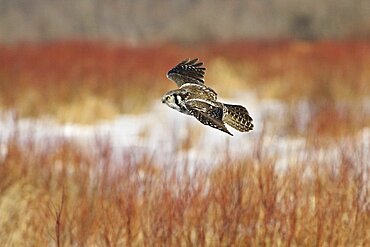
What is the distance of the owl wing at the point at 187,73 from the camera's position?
1446 mm

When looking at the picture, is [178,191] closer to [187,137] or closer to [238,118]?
[238,118]

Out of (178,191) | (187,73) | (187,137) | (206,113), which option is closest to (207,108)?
(206,113)

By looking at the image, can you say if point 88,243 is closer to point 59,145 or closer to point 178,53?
point 59,145

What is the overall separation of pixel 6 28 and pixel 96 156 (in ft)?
53.0

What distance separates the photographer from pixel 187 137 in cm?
545

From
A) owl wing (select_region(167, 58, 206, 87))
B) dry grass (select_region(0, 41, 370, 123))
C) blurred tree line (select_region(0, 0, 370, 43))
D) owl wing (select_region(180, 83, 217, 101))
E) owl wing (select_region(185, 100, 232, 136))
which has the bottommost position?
owl wing (select_region(185, 100, 232, 136))

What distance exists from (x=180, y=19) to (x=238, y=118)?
18.9 m

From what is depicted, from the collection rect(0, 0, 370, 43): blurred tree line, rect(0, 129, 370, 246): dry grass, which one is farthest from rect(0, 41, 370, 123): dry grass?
rect(0, 0, 370, 43): blurred tree line

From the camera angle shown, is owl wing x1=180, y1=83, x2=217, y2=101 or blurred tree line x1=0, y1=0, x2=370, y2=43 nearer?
owl wing x1=180, y1=83, x2=217, y2=101

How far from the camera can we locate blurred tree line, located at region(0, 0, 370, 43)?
15500 millimetres

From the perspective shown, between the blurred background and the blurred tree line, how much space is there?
0.07 meters

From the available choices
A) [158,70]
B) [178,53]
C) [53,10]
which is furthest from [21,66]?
[53,10]

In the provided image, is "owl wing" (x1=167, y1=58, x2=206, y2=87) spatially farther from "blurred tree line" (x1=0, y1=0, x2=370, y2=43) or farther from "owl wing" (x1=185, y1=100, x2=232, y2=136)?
"blurred tree line" (x1=0, y1=0, x2=370, y2=43)

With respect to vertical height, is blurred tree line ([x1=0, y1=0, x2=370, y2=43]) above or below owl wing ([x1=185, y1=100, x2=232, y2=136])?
above
